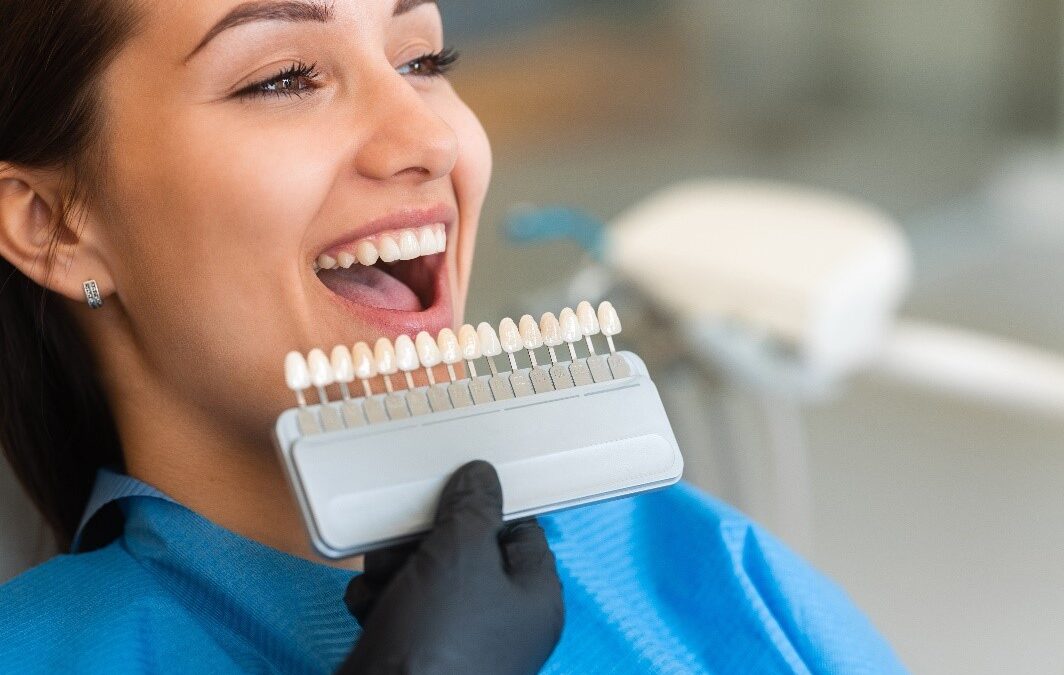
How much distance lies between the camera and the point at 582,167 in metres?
4.93

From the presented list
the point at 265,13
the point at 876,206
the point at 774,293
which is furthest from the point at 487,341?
the point at 876,206

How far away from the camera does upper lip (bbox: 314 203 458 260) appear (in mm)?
1050

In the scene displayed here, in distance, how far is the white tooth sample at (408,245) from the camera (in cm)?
107

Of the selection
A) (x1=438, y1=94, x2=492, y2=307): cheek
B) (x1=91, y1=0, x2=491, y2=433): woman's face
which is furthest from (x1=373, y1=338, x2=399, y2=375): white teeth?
(x1=438, y1=94, x2=492, y2=307): cheek

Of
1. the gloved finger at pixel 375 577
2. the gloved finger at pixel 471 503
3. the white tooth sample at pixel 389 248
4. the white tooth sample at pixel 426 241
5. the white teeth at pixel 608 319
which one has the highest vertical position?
the white tooth sample at pixel 389 248

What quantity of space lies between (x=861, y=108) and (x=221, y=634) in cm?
458

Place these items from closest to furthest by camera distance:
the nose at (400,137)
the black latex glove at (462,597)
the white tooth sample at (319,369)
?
the black latex glove at (462,597), the white tooth sample at (319,369), the nose at (400,137)

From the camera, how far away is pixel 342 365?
0.93m

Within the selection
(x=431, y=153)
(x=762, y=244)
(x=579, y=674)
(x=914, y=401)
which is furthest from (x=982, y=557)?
(x=431, y=153)

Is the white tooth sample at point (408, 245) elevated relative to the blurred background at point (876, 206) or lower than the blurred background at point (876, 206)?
elevated

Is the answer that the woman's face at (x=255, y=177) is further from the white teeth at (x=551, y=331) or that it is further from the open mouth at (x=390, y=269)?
the white teeth at (x=551, y=331)

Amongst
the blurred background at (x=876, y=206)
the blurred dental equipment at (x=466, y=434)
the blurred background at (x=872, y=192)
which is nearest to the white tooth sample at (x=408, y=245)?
the blurred dental equipment at (x=466, y=434)

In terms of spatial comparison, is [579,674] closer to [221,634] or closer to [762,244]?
[221,634]

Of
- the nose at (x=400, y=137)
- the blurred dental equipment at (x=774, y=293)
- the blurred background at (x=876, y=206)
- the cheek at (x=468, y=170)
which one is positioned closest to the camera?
the nose at (x=400, y=137)
